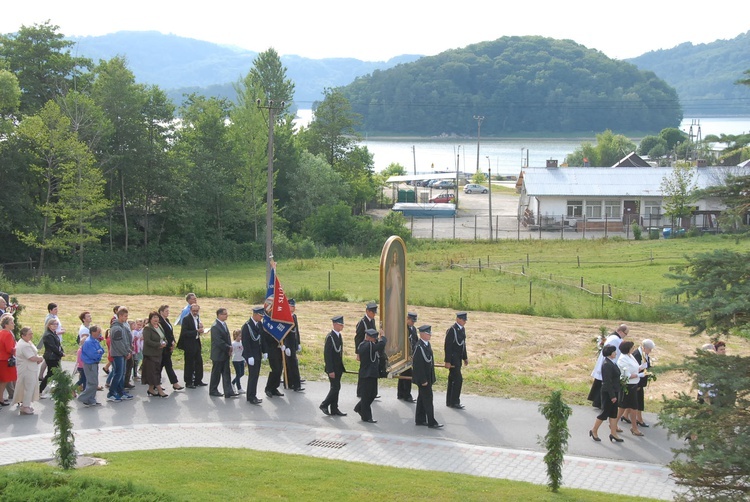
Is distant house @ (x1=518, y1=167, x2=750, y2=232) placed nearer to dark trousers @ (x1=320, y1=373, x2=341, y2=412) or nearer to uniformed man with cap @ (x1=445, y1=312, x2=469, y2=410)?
uniformed man with cap @ (x1=445, y1=312, x2=469, y2=410)

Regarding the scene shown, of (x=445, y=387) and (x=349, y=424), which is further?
(x=445, y=387)

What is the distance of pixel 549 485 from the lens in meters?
10.9

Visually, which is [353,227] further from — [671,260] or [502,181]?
[502,181]

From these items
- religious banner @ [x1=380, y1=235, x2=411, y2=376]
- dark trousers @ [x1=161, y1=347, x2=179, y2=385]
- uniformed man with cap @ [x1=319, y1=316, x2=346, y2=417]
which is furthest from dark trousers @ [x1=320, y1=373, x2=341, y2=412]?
dark trousers @ [x1=161, y1=347, x2=179, y2=385]

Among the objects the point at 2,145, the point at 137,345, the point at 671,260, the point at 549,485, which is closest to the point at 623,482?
the point at 549,485

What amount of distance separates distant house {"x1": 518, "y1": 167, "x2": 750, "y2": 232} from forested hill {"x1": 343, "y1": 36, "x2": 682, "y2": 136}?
127 metres

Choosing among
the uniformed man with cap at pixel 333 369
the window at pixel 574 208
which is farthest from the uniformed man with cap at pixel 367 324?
the window at pixel 574 208

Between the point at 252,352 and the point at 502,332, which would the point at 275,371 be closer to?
the point at 252,352

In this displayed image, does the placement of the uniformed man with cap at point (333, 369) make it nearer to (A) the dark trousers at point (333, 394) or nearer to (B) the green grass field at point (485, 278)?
(A) the dark trousers at point (333, 394)

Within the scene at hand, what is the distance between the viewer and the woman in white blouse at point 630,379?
544 inches

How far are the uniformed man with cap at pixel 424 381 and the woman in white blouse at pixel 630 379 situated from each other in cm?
313

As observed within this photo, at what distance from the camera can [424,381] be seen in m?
14.2

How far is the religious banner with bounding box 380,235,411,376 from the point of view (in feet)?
49.5

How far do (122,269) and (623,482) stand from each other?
3865 cm
